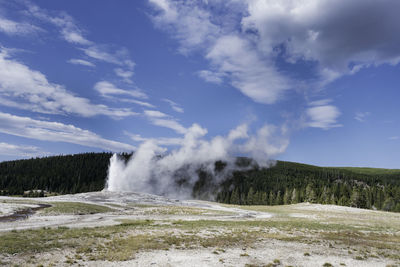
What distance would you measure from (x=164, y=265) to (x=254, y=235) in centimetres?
1589

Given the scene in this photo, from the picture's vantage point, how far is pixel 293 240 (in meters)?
27.9

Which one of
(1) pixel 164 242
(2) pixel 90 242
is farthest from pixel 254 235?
(2) pixel 90 242

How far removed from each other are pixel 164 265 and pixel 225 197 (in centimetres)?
16204

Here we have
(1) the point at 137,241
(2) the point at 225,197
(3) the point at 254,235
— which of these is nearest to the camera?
(1) the point at 137,241

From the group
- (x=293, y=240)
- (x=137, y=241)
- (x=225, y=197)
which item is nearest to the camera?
(x=137, y=241)

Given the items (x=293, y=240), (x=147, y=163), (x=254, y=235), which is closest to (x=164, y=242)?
(x=254, y=235)

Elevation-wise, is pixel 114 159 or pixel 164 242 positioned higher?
pixel 114 159

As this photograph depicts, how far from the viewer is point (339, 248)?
2459 cm

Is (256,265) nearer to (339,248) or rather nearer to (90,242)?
(339,248)

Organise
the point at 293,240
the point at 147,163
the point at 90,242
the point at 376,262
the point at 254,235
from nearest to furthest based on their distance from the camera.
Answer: the point at 376,262 < the point at 90,242 < the point at 293,240 < the point at 254,235 < the point at 147,163

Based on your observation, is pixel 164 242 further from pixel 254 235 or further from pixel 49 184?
pixel 49 184

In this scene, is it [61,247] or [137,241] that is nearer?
[61,247]

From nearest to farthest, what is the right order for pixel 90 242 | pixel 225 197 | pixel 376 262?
pixel 376 262
pixel 90 242
pixel 225 197

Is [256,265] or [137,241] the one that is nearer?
[256,265]
